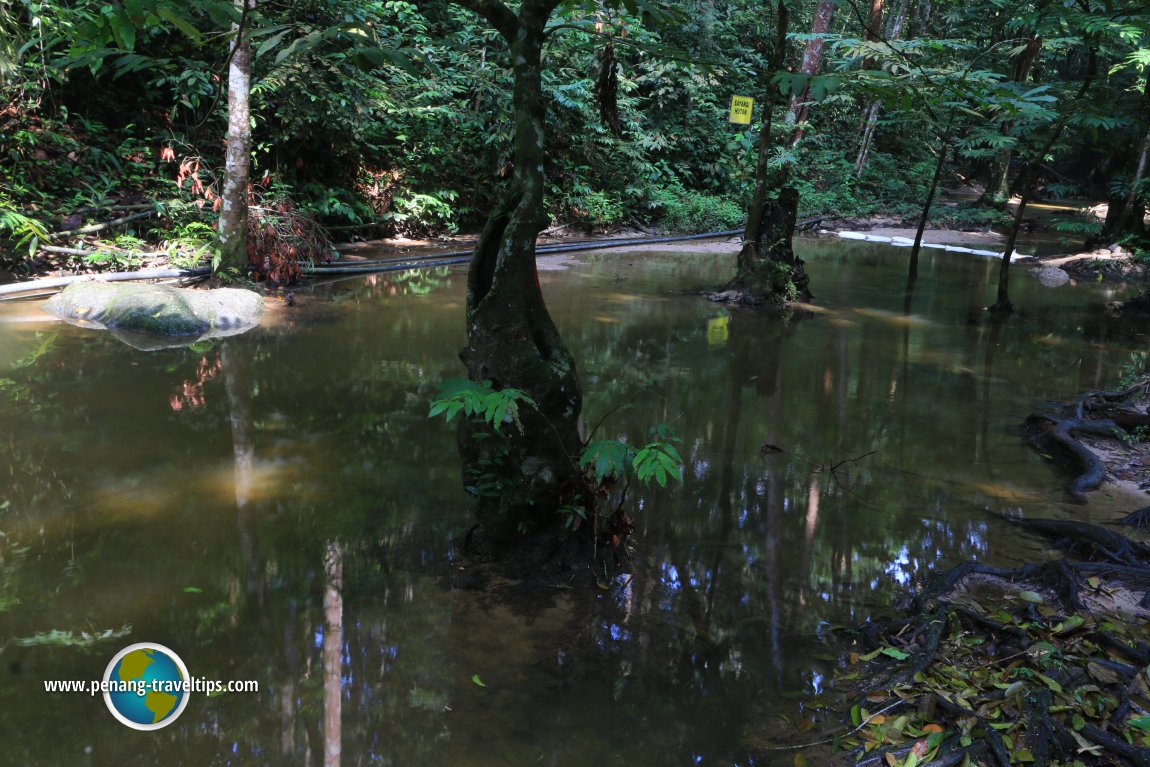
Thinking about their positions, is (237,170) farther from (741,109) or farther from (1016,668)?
(1016,668)

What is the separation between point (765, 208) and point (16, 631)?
453 inches

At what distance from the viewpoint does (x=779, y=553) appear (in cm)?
538

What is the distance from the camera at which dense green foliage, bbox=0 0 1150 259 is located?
9297mm

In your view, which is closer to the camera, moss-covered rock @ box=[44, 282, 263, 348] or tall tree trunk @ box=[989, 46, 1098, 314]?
moss-covered rock @ box=[44, 282, 263, 348]

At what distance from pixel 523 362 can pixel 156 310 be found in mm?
6885

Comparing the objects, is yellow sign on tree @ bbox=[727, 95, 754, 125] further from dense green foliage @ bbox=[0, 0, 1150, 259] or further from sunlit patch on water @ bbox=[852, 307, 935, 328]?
sunlit patch on water @ bbox=[852, 307, 935, 328]

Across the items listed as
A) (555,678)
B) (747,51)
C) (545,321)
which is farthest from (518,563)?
(747,51)

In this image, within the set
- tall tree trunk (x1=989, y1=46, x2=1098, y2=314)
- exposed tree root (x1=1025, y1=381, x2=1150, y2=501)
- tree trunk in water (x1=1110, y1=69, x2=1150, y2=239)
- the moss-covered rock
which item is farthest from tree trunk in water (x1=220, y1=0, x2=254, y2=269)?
tree trunk in water (x1=1110, y1=69, x2=1150, y2=239)

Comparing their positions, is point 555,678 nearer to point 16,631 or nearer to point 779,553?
point 779,553

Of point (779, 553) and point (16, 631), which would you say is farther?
point (779, 553)

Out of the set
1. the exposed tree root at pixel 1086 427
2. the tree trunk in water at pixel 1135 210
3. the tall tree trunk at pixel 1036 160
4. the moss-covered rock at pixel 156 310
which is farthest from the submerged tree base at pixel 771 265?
the tree trunk in water at pixel 1135 210

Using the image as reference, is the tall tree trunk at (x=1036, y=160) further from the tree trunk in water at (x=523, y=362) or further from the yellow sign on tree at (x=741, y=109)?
the tree trunk in water at (x=523, y=362)

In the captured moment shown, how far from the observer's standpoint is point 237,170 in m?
11.7

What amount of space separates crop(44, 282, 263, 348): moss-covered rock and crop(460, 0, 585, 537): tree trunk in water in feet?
19.7
